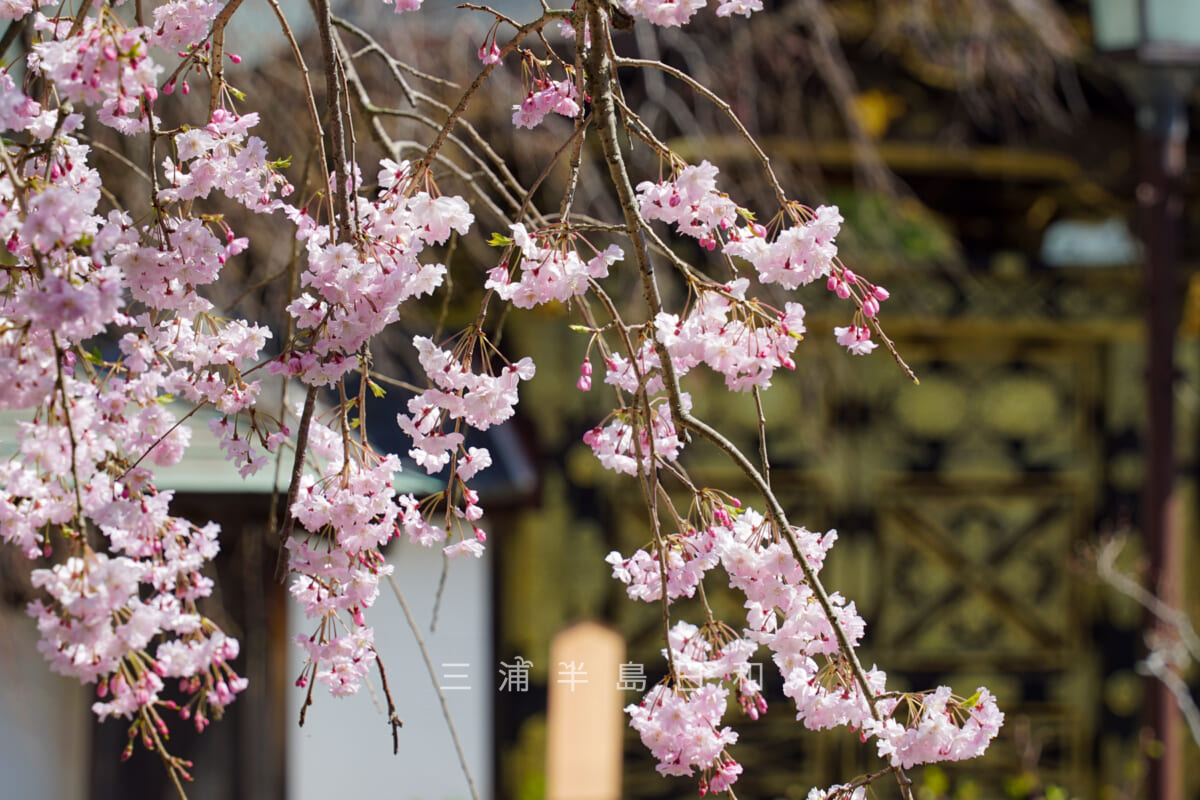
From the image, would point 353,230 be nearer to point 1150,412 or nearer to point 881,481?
point 1150,412

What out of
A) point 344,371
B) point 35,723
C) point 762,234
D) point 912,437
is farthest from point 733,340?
point 912,437

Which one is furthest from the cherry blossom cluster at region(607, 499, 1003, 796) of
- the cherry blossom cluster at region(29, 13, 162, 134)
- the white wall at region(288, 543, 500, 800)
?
the white wall at region(288, 543, 500, 800)

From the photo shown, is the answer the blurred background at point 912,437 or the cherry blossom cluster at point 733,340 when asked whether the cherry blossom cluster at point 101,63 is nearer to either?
the cherry blossom cluster at point 733,340

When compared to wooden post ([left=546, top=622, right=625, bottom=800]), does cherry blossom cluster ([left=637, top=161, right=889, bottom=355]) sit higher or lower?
higher

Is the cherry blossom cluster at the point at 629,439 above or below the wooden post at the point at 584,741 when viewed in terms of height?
above

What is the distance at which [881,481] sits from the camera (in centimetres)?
473

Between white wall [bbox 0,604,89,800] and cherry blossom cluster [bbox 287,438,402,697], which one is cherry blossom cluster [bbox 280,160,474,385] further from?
white wall [bbox 0,604,89,800]

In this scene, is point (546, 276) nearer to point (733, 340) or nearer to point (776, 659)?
point (733, 340)

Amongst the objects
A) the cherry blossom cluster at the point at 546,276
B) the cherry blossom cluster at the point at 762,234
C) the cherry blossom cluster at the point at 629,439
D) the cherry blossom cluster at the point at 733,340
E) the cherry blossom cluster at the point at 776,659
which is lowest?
the cherry blossom cluster at the point at 776,659

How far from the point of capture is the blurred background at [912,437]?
3.83 metres

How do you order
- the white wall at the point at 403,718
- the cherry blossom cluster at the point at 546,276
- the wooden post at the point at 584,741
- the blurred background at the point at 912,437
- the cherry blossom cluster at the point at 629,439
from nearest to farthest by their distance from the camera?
the cherry blossom cluster at the point at 546,276 → the cherry blossom cluster at the point at 629,439 → the white wall at the point at 403,718 → the blurred background at the point at 912,437 → the wooden post at the point at 584,741

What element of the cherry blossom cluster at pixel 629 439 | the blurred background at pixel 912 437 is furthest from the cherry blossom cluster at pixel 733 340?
the blurred background at pixel 912 437

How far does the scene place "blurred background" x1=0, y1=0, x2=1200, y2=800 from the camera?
12.6 feet

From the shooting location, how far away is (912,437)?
4.77 metres
